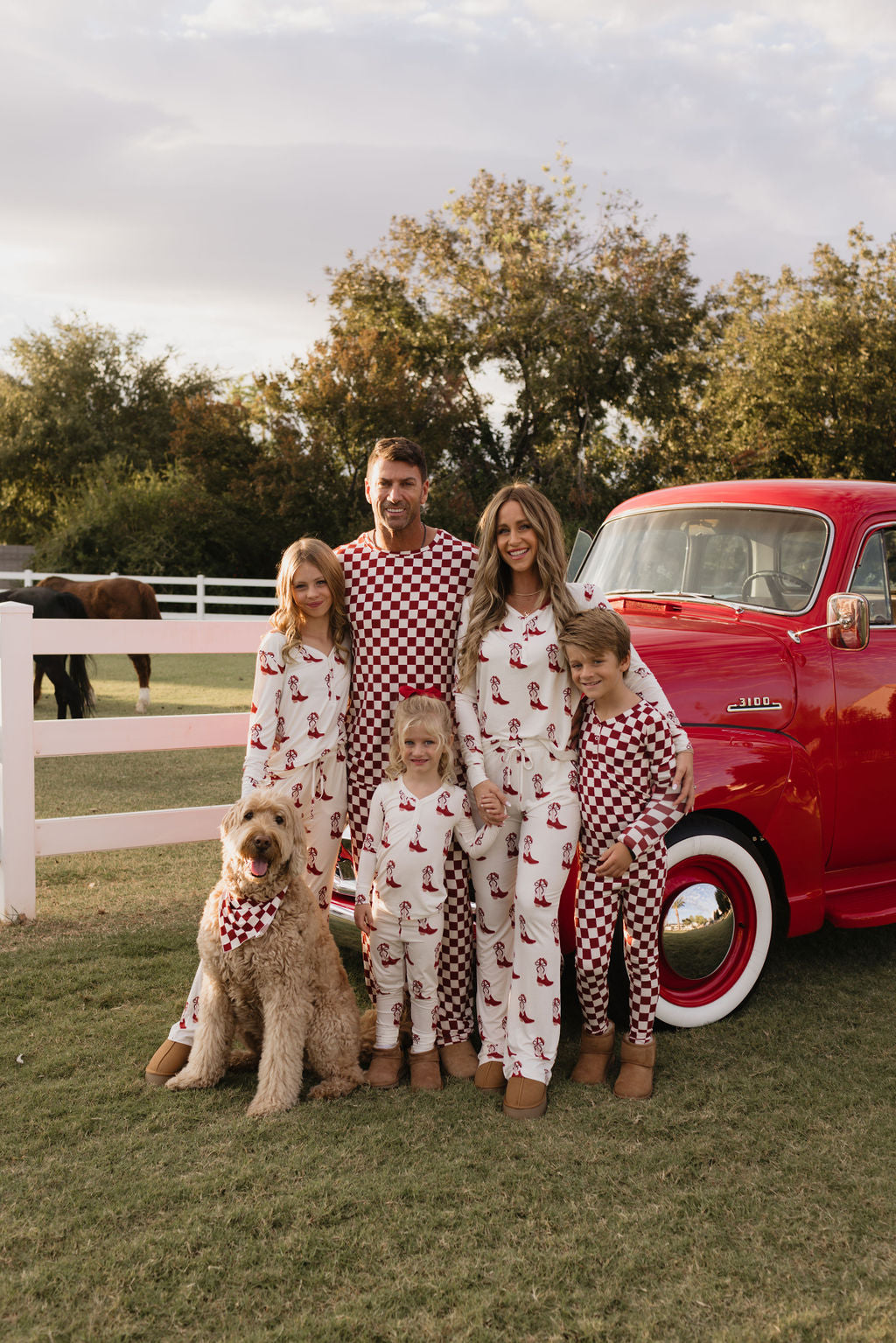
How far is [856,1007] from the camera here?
4254 mm

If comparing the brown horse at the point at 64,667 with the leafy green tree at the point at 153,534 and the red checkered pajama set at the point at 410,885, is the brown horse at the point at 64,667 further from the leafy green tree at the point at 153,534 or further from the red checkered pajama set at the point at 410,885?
the leafy green tree at the point at 153,534

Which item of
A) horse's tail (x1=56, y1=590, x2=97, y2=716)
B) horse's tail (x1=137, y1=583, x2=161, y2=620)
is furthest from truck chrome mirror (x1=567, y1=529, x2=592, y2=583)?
horse's tail (x1=137, y1=583, x2=161, y2=620)

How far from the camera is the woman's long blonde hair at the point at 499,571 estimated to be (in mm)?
3492

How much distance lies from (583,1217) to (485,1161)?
0.37 m

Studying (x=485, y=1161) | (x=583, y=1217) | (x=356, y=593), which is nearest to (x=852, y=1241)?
(x=583, y=1217)

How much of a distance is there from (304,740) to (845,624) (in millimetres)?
2259

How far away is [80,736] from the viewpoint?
5152mm

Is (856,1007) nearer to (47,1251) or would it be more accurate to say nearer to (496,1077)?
(496,1077)

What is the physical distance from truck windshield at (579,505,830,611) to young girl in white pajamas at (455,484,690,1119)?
129cm

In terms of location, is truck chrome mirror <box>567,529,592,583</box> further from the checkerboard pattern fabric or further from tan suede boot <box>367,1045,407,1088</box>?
tan suede boot <box>367,1045,407,1088</box>

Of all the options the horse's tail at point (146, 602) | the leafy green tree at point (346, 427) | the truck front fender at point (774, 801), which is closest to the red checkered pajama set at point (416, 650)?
the truck front fender at point (774, 801)

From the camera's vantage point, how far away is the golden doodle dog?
11.0ft

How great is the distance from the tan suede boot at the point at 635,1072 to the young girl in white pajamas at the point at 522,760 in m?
0.29

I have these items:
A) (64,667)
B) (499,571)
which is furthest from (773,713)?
(64,667)
